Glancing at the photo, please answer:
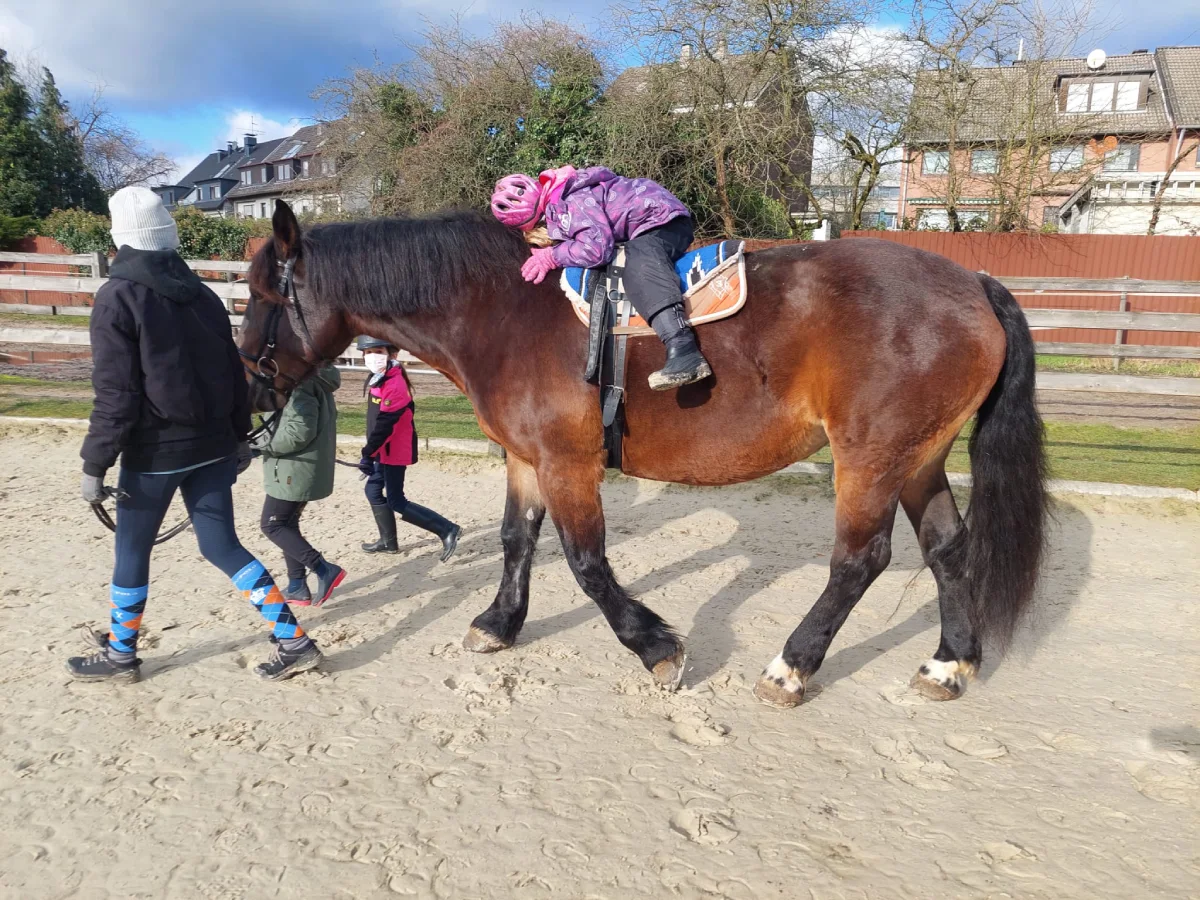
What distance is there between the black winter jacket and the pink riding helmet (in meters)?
1.19

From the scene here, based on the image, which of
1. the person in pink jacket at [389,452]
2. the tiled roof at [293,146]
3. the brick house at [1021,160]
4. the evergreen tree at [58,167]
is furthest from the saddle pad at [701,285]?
the tiled roof at [293,146]

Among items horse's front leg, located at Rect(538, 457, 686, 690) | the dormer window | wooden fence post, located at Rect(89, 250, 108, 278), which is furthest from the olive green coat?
the dormer window

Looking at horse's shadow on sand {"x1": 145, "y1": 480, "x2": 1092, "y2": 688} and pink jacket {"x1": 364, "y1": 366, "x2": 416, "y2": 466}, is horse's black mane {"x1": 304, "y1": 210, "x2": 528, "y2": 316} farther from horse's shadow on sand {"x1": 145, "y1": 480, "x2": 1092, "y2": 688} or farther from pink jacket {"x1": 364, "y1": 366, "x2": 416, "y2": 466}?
horse's shadow on sand {"x1": 145, "y1": 480, "x2": 1092, "y2": 688}

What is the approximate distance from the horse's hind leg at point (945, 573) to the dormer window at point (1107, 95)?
2923 centimetres

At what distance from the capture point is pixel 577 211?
2.99m

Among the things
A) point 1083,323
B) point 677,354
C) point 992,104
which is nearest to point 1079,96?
point 992,104

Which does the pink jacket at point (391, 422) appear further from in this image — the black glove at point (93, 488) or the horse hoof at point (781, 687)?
the horse hoof at point (781, 687)

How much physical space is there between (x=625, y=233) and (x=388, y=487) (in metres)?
2.44

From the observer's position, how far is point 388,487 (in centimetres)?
472

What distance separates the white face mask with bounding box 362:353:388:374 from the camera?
447cm

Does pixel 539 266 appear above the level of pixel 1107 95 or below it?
below

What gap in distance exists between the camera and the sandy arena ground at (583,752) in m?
2.12

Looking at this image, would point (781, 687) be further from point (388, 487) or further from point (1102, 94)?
point (1102, 94)

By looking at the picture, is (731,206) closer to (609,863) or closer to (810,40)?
(810,40)
